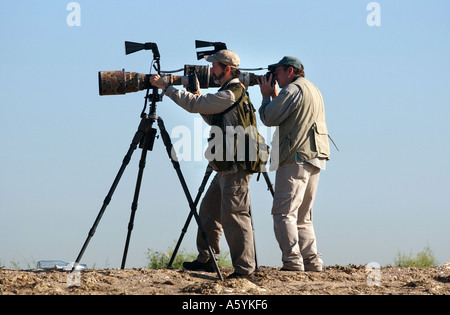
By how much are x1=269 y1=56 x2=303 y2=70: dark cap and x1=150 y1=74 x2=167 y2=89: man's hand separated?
1.31m

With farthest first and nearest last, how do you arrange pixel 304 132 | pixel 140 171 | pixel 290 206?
1. pixel 140 171
2. pixel 304 132
3. pixel 290 206

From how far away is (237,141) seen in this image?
22.7 ft

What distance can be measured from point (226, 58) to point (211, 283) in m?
2.48

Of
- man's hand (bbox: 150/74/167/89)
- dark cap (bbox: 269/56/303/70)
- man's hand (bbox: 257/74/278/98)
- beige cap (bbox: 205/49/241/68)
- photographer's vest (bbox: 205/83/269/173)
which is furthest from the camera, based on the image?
dark cap (bbox: 269/56/303/70)

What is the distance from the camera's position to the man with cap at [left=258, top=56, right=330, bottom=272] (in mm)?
7184

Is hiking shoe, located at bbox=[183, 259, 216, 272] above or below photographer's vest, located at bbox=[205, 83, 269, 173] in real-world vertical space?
below

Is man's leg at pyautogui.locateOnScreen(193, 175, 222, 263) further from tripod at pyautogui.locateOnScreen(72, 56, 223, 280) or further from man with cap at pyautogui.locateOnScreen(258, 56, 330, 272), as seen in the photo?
man with cap at pyautogui.locateOnScreen(258, 56, 330, 272)

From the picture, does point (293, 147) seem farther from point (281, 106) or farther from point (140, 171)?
point (140, 171)

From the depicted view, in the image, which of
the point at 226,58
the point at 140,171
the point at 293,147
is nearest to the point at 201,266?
the point at 140,171

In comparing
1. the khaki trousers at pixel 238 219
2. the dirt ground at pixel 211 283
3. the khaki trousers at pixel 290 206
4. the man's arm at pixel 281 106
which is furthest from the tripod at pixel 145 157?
the man's arm at pixel 281 106

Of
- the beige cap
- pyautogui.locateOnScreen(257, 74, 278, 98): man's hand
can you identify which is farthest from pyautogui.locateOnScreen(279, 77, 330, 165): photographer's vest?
the beige cap

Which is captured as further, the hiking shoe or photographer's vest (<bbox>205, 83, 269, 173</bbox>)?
the hiking shoe
